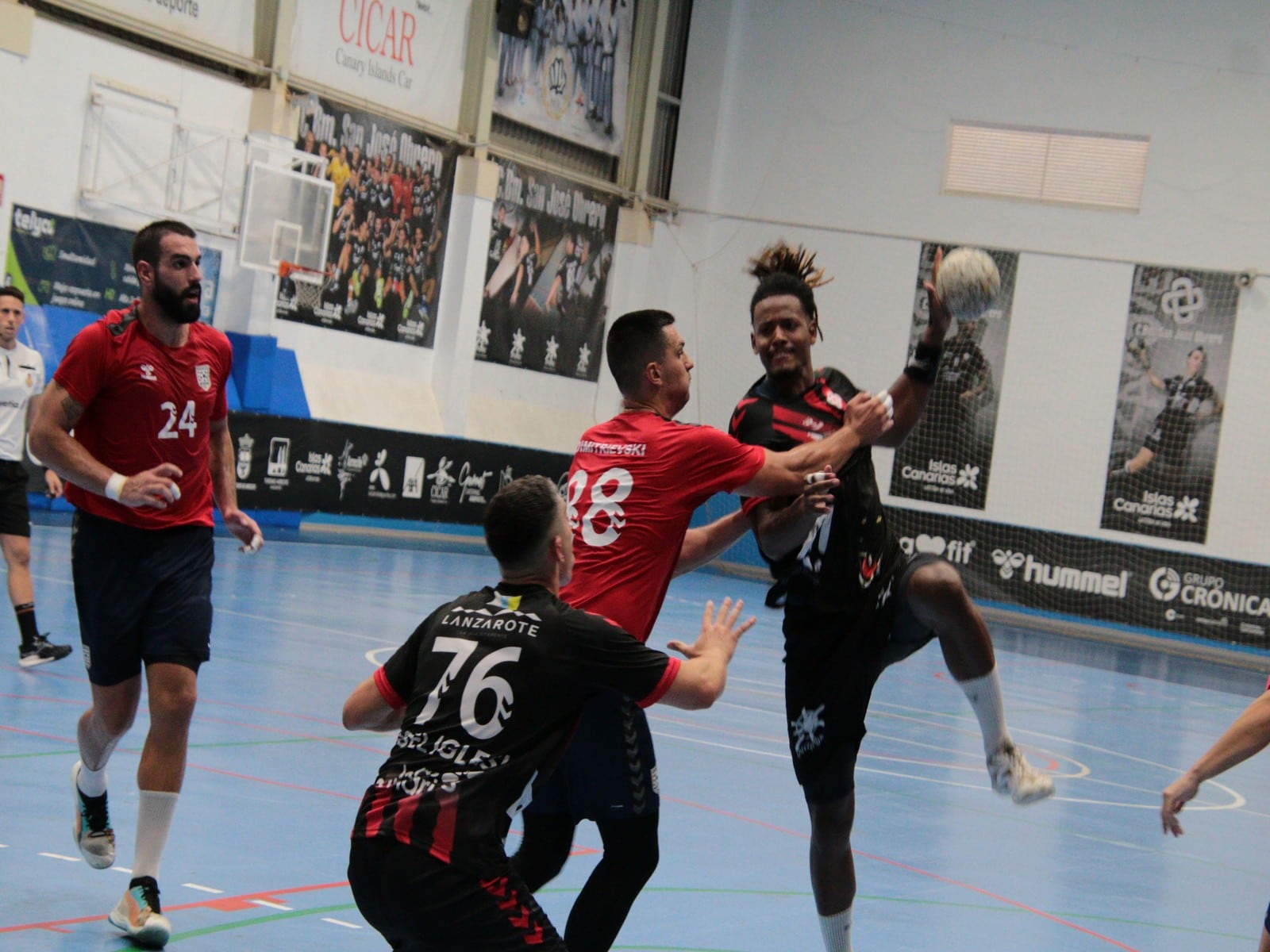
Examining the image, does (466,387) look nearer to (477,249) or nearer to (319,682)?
(477,249)

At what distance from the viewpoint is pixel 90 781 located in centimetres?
491

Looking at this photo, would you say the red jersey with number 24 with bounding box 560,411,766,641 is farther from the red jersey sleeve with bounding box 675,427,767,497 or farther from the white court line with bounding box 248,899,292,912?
the white court line with bounding box 248,899,292,912

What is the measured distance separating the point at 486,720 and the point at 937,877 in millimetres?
3784

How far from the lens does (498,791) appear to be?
123 inches

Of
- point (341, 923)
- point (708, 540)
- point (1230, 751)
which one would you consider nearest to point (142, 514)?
point (341, 923)

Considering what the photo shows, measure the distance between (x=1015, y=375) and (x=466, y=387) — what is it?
8.38 m

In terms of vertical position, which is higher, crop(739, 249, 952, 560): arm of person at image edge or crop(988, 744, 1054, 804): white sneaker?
crop(739, 249, 952, 560): arm of person at image edge

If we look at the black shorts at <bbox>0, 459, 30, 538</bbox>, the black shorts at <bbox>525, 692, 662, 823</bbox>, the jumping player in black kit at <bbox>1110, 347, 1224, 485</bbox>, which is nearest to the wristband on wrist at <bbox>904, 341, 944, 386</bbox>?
the black shorts at <bbox>525, 692, 662, 823</bbox>

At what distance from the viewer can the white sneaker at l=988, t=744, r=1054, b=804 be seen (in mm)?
4566

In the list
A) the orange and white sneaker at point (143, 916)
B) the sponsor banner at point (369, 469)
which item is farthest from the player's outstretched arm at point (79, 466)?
the sponsor banner at point (369, 469)

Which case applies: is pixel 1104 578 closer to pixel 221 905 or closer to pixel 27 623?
pixel 27 623

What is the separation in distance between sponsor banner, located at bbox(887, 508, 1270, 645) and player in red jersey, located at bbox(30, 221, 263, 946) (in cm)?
1747

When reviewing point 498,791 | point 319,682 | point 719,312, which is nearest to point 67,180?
point 319,682

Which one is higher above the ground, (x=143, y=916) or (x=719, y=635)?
(x=719, y=635)
